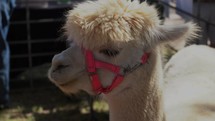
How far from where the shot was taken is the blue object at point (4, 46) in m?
5.16

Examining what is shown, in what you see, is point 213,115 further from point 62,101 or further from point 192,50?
point 62,101

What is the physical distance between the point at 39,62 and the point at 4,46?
1351mm

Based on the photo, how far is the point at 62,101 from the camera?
229 inches

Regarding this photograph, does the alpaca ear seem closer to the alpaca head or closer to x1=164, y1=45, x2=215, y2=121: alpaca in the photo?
the alpaca head

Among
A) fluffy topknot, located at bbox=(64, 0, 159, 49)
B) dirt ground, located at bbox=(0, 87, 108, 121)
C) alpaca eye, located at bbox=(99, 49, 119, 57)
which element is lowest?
dirt ground, located at bbox=(0, 87, 108, 121)

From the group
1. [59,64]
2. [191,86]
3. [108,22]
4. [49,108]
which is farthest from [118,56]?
[49,108]

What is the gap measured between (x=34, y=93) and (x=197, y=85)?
3.49 m

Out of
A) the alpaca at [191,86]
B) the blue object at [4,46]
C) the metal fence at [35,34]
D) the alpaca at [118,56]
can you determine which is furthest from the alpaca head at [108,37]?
the metal fence at [35,34]

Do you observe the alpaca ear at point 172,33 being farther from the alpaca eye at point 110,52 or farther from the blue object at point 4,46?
the blue object at point 4,46

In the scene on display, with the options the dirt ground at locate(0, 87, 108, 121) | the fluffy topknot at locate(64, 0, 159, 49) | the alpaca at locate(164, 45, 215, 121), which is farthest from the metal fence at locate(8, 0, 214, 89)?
the fluffy topknot at locate(64, 0, 159, 49)

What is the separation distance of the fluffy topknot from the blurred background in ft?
9.94

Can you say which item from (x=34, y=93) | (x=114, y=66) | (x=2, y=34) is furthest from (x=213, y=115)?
(x=34, y=93)

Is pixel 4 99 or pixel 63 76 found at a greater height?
pixel 63 76

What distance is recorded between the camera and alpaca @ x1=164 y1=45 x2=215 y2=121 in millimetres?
2744
